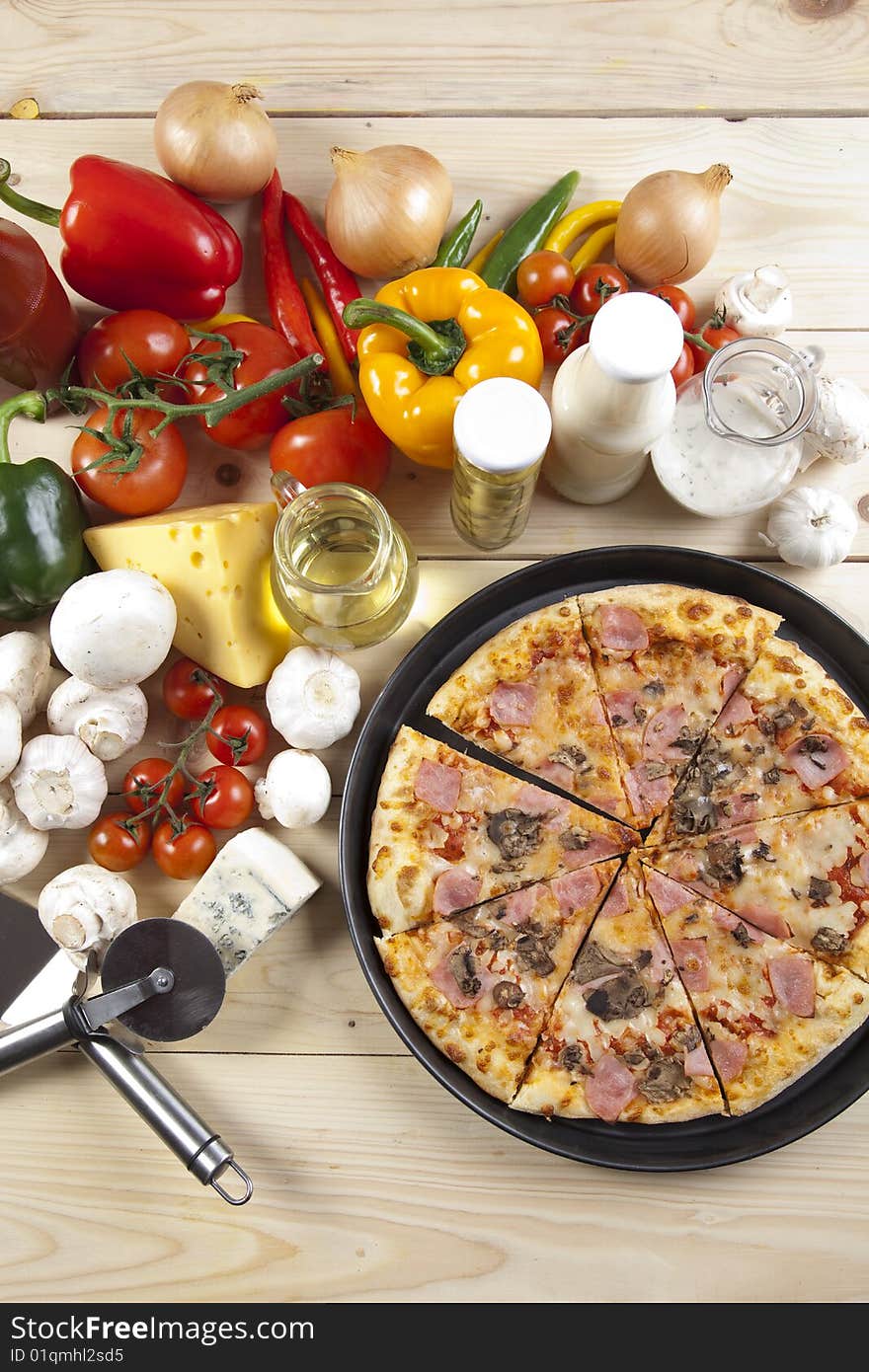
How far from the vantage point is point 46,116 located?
274 centimetres

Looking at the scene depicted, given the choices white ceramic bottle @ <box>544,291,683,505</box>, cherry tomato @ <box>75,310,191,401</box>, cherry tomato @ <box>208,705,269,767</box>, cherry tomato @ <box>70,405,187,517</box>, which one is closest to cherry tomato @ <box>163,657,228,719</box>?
cherry tomato @ <box>208,705,269,767</box>

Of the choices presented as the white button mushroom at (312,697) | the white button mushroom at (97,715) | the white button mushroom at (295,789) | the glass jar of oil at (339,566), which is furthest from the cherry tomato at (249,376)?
the white button mushroom at (295,789)

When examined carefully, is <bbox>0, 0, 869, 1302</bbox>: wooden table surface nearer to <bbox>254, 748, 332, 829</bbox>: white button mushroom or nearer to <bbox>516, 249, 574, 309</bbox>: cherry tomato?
<bbox>254, 748, 332, 829</bbox>: white button mushroom

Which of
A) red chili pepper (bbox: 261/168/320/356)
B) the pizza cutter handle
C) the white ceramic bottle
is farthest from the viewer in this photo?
red chili pepper (bbox: 261/168/320/356)

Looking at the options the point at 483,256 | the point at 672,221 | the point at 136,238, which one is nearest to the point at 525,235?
the point at 483,256

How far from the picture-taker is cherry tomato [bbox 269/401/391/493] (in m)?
2.41

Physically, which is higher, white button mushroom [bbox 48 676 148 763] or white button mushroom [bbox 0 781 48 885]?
white button mushroom [bbox 48 676 148 763]

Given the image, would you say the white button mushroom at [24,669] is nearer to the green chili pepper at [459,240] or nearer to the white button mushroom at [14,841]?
the white button mushroom at [14,841]

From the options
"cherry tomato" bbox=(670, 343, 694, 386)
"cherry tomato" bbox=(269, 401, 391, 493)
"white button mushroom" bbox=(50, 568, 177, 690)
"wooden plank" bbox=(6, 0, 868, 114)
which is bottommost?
"white button mushroom" bbox=(50, 568, 177, 690)

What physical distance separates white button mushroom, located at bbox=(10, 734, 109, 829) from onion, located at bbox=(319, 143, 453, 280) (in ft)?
4.35

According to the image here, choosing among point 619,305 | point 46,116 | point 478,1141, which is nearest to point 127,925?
point 478,1141

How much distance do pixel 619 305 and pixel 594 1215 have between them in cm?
194

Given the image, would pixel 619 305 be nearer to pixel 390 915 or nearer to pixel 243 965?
pixel 390 915

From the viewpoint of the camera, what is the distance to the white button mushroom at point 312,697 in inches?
93.4
